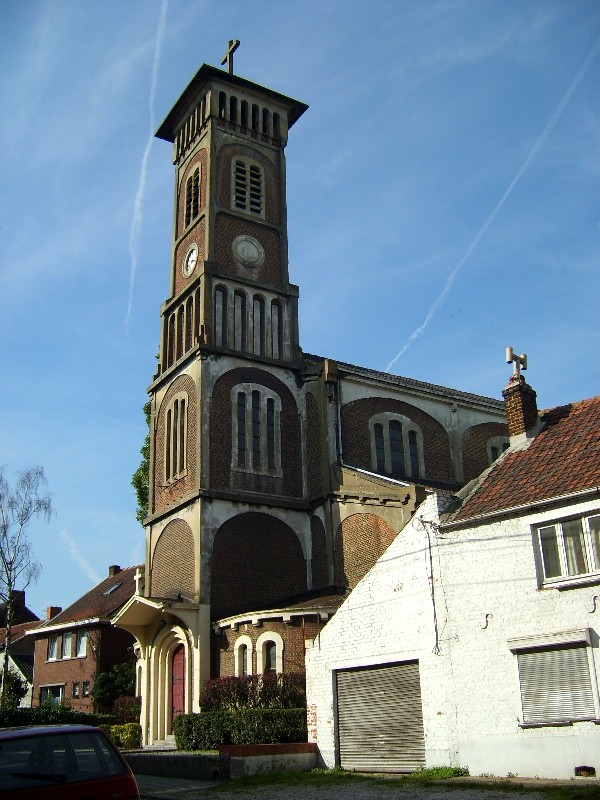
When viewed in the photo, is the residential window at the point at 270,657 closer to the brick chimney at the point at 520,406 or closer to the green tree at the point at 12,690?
the brick chimney at the point at 520,406

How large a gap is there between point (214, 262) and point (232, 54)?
13.9 meters

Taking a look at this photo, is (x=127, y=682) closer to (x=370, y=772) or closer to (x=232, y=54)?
(x=370, y=772)

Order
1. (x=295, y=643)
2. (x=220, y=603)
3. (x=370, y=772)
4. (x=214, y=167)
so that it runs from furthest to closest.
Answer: (x=214, y=167) < (x=220, y=603) < (x=295, y=643) < (x=370, y=772)

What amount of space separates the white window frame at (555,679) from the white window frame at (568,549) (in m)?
0.93

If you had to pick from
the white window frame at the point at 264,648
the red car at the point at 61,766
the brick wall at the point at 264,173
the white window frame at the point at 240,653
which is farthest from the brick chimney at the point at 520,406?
the brick wall at the point at 264,173

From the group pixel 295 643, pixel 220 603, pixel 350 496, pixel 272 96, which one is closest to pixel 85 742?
pixel 295 643

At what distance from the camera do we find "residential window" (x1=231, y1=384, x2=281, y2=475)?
3375 centimetres

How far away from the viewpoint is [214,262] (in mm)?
36812

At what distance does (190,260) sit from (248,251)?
274 cm

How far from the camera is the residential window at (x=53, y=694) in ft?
133

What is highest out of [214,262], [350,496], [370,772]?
[214,262]

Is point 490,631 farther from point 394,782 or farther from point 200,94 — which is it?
point 200,94

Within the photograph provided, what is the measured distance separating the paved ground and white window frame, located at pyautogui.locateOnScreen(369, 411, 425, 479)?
68.1 ft

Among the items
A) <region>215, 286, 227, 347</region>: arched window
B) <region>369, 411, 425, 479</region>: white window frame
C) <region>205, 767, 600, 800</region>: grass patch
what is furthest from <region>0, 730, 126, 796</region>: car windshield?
<region>369, 411, 425, 479</region>: white window frame
